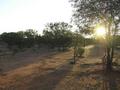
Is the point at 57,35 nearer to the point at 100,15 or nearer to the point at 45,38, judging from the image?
the point at 45,38

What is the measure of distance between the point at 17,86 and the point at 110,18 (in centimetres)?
1150

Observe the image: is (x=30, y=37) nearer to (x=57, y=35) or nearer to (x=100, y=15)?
(x=57, y=35)

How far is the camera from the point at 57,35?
81.6m

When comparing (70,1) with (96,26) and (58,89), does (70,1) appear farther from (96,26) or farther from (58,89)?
(58,89)

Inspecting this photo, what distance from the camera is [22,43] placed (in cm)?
9112

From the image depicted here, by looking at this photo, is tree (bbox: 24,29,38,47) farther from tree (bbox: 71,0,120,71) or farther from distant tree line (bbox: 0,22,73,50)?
tree (bbox: 71,0,120,71)

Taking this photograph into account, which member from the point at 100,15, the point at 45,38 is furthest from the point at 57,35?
the point at 100,15

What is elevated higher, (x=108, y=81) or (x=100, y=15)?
(x=100, y=15)

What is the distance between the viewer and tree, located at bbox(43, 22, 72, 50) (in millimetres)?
78625

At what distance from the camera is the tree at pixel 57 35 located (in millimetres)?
78625

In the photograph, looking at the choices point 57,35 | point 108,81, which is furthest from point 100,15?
point 57,35

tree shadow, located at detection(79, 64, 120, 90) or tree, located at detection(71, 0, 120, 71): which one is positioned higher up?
tree, located at detection(71, 0, 120, 71)

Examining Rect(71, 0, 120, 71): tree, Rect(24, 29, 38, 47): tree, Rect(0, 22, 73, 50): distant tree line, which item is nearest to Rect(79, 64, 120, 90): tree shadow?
Rect(71, 0, 120, 71): tree

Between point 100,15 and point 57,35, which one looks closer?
point 100,15
